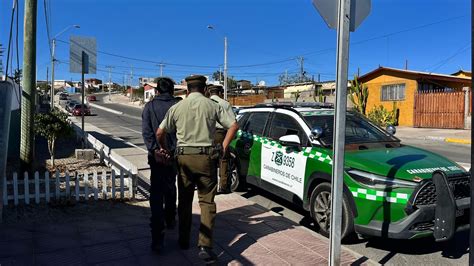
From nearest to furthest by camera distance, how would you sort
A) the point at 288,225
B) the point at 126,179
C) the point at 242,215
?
1. the point at 288,225
2. the point at 242,215
3. the point at 126,179

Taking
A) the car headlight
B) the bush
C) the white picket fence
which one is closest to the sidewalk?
the bush

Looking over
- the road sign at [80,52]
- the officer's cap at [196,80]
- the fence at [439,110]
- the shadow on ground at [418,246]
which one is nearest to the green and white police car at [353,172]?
the shadow on ground at [418,246]

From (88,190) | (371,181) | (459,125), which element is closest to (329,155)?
(371,181)

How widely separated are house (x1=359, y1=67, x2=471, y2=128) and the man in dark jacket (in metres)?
21.5

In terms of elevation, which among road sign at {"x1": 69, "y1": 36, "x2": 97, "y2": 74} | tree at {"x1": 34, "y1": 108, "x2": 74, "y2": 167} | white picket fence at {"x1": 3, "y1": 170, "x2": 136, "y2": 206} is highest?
road sign at {"x1": 69, "y1": 36, "x2": 97, "y2": 74}

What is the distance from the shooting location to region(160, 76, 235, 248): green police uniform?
3.77m

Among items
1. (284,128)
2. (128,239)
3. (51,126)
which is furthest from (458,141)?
(128,239)

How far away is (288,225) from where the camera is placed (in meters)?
5.08

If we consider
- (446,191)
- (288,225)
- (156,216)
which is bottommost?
(288,225)

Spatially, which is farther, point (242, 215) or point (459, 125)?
point (459, 125)

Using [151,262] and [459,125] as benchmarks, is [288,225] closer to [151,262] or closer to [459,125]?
[151,262]

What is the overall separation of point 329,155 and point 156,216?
6.90 feet

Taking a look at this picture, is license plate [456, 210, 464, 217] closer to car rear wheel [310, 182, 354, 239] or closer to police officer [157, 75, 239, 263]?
car rear wheel [310, 182, 354, 239]

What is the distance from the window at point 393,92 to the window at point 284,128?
2193 centimetres
